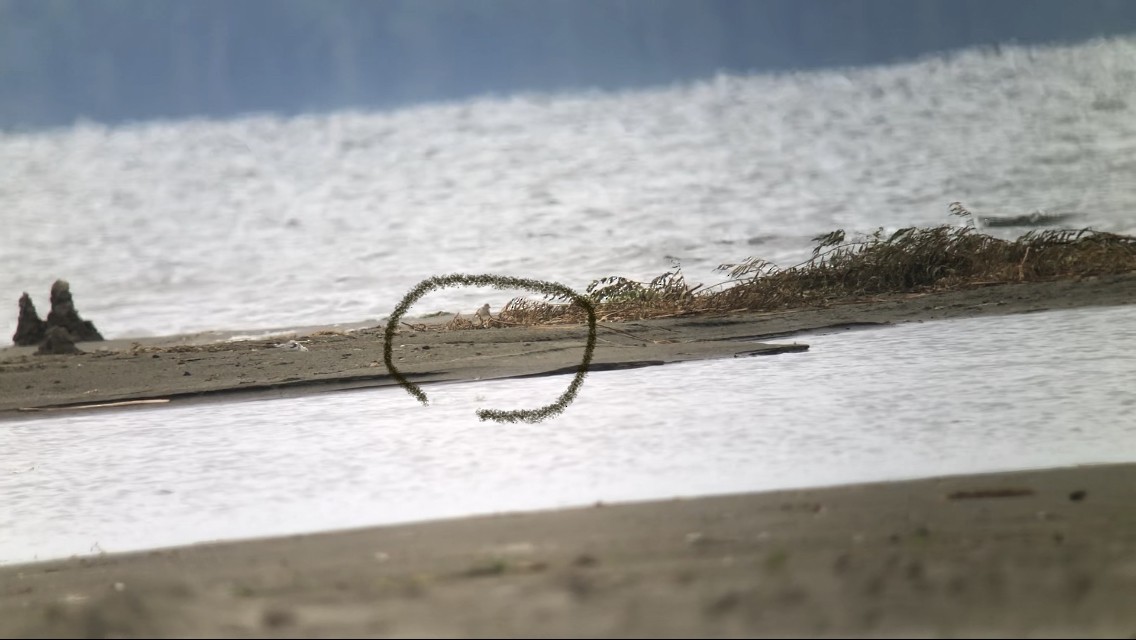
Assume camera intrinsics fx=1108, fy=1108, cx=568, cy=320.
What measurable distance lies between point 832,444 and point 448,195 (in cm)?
211

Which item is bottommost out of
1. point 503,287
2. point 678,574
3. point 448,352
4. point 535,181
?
point 678,574

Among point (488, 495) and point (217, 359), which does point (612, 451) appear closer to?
point (488, 495)

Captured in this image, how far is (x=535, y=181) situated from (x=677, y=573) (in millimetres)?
2545

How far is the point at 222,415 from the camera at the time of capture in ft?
7.95

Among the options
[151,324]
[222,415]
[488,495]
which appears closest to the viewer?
[488,495]

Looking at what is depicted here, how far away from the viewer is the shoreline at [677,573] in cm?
106

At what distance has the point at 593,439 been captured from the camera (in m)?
1.97

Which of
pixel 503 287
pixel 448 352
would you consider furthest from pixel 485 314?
pixel 448 352

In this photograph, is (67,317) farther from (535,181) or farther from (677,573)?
(677,573)

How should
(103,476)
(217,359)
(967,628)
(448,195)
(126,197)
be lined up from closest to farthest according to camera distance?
(967,628) < (103,476) < (217,359) < (448,195) < (126,197)

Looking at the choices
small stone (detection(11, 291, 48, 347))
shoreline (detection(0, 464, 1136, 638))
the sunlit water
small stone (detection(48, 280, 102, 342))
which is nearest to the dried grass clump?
the sunlit water

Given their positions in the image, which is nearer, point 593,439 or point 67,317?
point 593,439

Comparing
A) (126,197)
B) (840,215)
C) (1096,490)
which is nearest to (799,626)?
(1096,490)

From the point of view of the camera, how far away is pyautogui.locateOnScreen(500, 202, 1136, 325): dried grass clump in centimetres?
311
